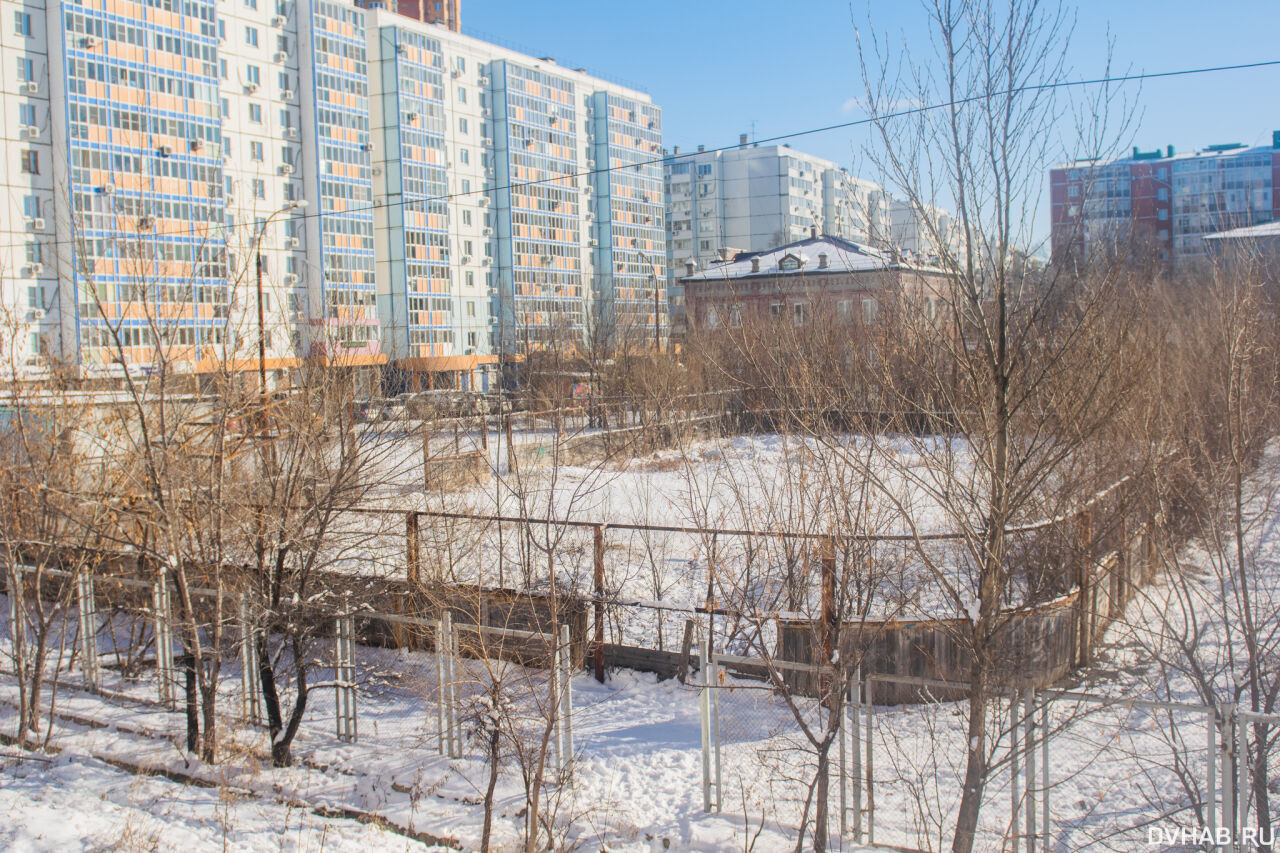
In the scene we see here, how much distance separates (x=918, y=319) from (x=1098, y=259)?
1069 millimetres


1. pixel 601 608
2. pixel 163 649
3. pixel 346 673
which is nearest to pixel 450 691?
pixel 346 673

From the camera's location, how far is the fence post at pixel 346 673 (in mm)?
8930

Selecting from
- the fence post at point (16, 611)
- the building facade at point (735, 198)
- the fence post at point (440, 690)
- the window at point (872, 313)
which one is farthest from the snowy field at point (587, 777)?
the building facade at point (735, 198)

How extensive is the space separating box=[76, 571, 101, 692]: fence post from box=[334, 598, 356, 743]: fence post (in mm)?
2988

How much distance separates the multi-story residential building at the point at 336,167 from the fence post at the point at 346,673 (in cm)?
1583

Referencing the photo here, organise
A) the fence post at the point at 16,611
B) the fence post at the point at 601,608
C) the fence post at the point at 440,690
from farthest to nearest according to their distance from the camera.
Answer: the fence post at the point at 601,608
the fence post at the point at 16,611
the fence post at the point at 440,690

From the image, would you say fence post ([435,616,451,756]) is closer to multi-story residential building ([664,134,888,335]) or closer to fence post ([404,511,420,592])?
fence post ([404,511,420,592])

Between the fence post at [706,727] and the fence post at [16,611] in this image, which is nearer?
the fence post at [706,727]

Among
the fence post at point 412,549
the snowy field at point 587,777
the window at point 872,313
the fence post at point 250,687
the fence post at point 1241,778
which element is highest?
the window at point 872,313

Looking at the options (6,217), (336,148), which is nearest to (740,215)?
(336,148)

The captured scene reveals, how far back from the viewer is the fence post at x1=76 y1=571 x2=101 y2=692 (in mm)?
10195

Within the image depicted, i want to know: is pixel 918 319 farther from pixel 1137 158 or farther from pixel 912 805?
pixel 1137 158

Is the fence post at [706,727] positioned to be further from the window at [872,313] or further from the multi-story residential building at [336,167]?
the multi-story residential building at [336,167]

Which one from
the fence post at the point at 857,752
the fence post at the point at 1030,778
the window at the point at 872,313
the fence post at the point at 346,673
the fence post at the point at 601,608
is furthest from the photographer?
the window at the point at 872,313
